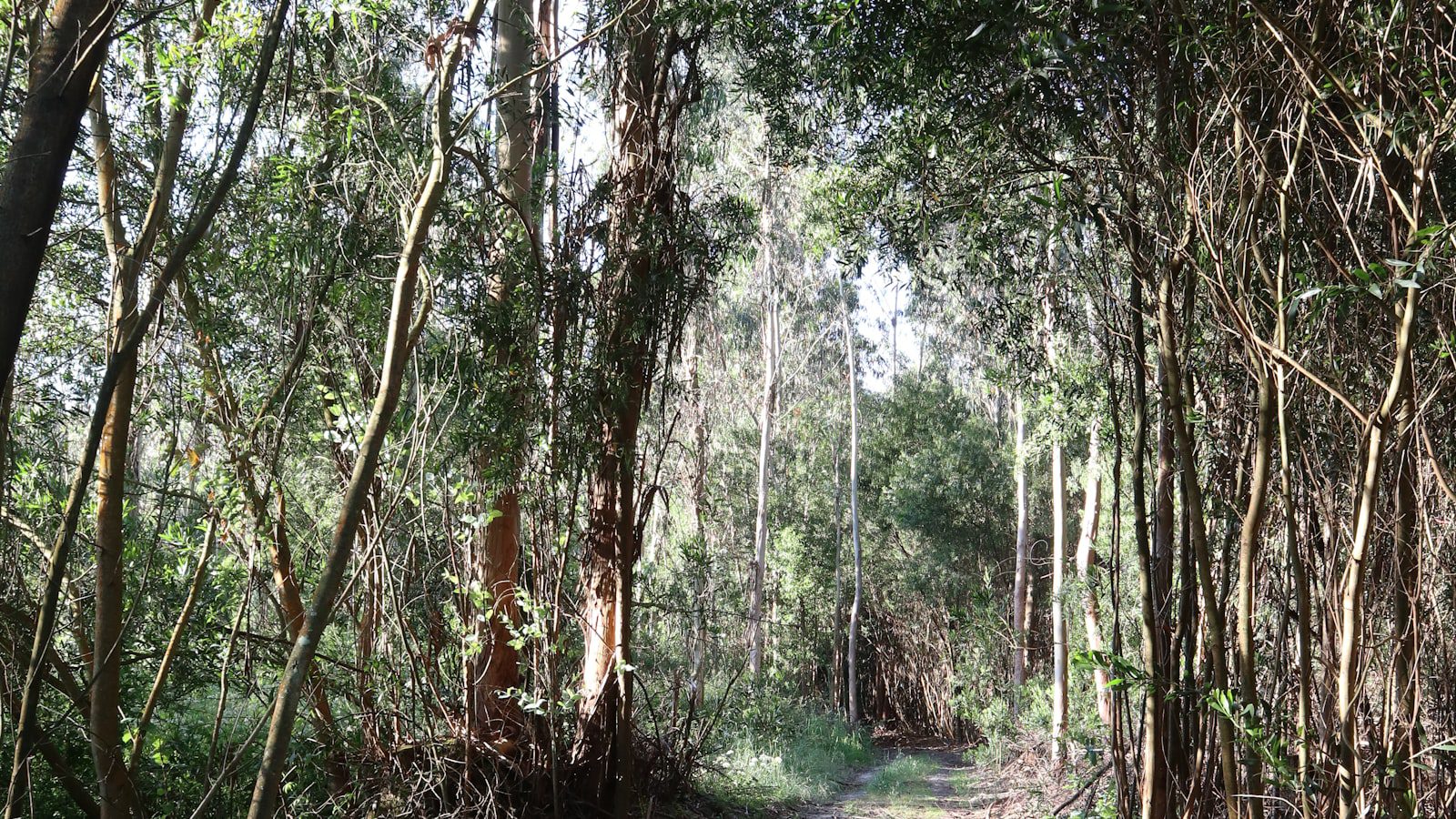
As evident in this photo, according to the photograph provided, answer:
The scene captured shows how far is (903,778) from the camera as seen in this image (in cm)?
1265

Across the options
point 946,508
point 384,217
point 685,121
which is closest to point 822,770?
point 946,508

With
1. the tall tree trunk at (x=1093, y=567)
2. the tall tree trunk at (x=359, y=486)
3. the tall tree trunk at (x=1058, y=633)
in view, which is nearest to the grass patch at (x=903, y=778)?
the tall tree trunk at (x=1058, y=633)

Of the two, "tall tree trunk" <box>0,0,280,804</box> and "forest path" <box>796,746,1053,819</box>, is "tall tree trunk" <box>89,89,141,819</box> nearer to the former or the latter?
"tall tree trunk" <box>0,0,280,804</box>

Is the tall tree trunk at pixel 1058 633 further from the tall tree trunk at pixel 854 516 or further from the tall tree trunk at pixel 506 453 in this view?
the tall tree trunk at pixel 854 516

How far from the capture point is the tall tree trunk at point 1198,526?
107 inches

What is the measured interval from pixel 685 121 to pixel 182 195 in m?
3.11

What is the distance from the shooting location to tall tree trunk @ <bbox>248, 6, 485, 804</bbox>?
2.35m

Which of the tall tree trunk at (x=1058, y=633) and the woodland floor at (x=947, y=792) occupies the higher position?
the tall tree trunk at (x=1058, y=633)

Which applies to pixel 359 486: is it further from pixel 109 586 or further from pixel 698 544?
pixel 698 544

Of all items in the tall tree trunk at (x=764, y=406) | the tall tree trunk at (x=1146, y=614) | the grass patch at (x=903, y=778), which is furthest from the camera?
the tall tree trunk at (x=764, y=406)

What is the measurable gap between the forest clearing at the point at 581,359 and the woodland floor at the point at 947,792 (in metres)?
0.67

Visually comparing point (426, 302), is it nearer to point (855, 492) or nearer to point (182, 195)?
point (182, 195)

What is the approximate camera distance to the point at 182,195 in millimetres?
4113

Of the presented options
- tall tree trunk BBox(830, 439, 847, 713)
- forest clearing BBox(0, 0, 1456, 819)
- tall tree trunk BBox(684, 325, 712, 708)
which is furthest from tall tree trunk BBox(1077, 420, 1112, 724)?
tall tree trunk BBox(830, 439, 847, 713)
